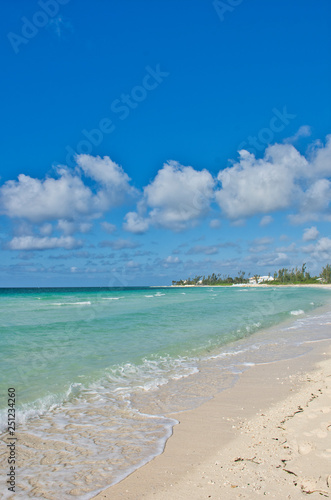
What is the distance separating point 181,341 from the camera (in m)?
15.5

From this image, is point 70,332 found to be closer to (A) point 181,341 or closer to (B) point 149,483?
(A) point 181,341

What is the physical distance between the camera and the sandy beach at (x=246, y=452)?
3.89 m

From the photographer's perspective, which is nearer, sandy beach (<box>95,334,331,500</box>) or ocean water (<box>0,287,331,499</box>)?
sandy beach (<box>95,334,331,500</box>)

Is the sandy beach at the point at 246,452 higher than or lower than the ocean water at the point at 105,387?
higher

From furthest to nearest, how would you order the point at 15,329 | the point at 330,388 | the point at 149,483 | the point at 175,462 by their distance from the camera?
the point at 15,329
the point at 330,388
the point at 175,462
the point at 149,483

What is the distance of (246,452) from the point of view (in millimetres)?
4773

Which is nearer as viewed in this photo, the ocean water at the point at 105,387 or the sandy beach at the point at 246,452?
the sandy beach at the point at 246,452

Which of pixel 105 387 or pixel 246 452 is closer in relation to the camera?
pixel 246 452

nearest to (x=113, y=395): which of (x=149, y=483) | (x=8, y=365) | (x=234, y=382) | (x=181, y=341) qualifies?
(x=234, y=382)

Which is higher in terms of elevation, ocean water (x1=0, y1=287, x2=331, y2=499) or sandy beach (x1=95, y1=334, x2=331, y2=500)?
sandy beach (x1=95, y1=334, x2=331, y2=500)

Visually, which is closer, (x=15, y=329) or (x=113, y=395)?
(x=113, y=395)

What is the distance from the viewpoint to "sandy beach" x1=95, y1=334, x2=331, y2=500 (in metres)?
3.89

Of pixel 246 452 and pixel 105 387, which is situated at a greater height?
pixel 246 452

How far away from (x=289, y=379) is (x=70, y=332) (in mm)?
13081
